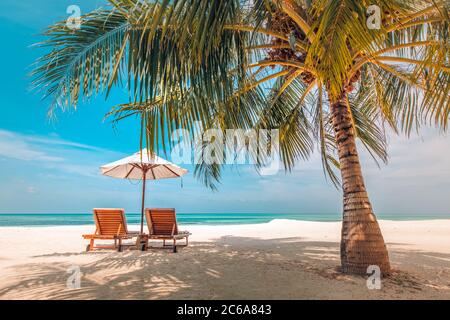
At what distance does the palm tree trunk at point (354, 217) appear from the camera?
14.8 feet

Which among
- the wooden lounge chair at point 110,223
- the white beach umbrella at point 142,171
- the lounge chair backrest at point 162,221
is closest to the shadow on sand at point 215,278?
the wooden lounge chair at point 110,223

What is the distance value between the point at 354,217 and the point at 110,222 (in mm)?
5271

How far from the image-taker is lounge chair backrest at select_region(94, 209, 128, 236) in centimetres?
722

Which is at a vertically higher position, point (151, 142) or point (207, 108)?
point (207, 108)

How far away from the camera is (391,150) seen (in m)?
7.32

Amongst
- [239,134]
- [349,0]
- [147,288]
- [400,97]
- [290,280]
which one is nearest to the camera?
[349,0]

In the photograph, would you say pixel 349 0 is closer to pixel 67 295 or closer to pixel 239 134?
pixel 239 134

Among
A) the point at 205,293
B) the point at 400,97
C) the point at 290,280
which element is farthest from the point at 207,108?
the point at 400,97

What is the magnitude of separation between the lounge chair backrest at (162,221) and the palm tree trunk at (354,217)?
4015mm

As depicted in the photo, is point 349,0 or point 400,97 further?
point 400,97

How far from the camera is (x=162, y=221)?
7520mm

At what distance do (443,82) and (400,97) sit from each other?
1978 mm

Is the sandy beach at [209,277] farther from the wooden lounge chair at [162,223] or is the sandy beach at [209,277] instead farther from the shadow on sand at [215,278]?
the wooden lounge chair at [162,223]
